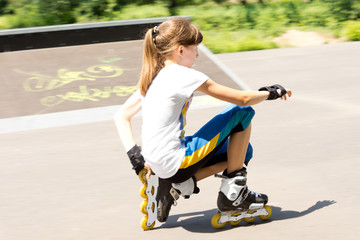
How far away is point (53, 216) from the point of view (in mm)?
4109

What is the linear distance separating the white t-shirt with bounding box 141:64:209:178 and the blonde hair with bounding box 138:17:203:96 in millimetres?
62

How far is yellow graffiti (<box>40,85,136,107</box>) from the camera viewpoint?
7.29 m

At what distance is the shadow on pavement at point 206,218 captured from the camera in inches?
148

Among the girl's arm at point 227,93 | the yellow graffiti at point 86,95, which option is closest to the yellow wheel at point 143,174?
the girl's arm at point 227,93

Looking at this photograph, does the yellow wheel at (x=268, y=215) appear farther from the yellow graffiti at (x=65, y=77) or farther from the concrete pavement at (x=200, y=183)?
the yellow graffiti at (x=65, y=77)

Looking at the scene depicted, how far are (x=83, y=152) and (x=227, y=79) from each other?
292cm

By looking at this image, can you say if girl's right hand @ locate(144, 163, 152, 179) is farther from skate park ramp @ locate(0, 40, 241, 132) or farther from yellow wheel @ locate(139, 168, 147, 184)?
skate park ramp @ locate(0, 40, 241, 132)

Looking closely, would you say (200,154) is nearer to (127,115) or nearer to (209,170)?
(209,170)

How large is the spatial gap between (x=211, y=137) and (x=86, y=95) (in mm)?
4189

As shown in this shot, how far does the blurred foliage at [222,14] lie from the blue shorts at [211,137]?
7498 millimetres

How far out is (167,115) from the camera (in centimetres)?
346

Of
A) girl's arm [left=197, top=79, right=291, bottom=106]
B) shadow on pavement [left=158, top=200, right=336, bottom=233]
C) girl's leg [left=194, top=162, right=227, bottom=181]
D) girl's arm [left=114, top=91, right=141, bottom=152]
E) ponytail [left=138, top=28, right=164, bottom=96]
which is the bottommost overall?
shadow on pavement [left=158, top=200, right=336, bottom=233]

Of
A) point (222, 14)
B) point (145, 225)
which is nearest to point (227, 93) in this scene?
point (145, 225)

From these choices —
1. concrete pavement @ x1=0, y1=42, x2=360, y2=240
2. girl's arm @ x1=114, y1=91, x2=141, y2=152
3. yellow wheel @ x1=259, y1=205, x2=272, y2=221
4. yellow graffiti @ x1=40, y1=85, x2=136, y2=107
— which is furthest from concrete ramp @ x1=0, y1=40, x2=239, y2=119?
yellow wheel @ x1=259, y1=205, x2=272, y2=221
